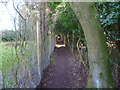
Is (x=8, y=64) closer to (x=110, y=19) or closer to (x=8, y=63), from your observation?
(x=8, y=63)

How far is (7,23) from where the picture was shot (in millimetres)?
2234

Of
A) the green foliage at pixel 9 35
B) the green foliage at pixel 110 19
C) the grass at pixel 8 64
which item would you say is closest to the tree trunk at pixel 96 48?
the green foliage at pixel 110 19

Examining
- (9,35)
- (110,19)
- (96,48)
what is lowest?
(96,48)

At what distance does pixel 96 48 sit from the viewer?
2418 mm

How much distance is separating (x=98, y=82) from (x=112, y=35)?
143 centimetres

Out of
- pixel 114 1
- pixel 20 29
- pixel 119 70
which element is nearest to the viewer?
pixel 20 29

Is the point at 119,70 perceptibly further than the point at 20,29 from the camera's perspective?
Yes

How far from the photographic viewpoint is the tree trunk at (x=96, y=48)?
235cm

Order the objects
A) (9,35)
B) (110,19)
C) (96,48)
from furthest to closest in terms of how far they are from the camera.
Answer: (110,19) < (96,48) < (9,35)

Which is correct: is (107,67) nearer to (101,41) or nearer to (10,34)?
(101,41)

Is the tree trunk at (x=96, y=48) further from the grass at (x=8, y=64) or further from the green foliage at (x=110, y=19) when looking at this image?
the grass at (x=8, y=64)

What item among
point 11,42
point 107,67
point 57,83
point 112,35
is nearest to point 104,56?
point 107,67

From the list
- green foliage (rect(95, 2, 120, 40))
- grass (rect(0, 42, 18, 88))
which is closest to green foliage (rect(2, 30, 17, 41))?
grass (rect(0, 42, 18, 88))

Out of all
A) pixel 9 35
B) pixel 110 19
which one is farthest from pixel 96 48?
pixel 9 35
